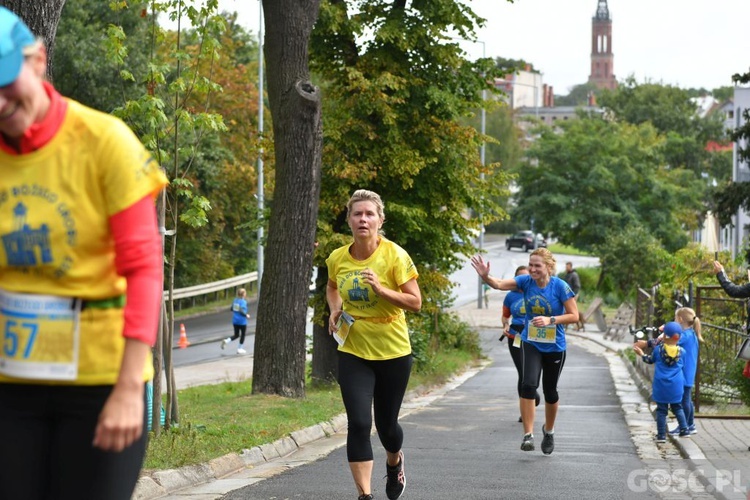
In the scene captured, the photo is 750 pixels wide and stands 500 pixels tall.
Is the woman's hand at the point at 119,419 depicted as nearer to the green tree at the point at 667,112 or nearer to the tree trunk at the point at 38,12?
the tree trunk at the point at 38,12

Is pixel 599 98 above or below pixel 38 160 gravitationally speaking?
above

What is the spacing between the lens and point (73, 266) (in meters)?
3.35

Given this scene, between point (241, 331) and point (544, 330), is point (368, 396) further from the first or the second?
point (241, 331)

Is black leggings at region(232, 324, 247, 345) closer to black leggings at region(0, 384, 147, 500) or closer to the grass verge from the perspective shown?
the grass verge

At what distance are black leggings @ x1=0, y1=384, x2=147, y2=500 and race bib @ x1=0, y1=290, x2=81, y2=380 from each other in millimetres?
55

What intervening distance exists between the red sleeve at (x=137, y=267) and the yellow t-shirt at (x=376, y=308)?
4155 millimetres

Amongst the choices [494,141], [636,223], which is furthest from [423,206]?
[636,223]

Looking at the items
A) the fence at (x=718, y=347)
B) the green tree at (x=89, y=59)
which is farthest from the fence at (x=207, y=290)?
the fence at (x=718, y=347)

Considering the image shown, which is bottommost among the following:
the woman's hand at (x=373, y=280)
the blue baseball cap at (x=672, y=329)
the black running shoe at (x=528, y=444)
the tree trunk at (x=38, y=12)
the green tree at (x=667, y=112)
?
the black running shoe at (x=528, y=444)

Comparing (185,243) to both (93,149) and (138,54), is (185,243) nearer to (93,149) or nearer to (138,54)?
(138,54)

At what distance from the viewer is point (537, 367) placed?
10836 mm

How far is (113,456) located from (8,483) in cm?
31

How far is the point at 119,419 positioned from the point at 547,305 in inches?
312

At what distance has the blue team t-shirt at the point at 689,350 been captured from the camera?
481 inches
